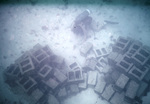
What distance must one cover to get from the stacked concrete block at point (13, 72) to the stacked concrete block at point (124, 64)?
3.68m

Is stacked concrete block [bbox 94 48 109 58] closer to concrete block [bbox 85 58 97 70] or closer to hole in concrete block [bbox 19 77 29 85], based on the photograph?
concrete block [bbox 85 58 97 70]

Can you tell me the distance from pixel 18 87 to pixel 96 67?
3.05 metres

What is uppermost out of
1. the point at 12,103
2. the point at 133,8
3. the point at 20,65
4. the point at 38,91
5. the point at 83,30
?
the point at 133,8

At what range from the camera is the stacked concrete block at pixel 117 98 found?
4.29 m

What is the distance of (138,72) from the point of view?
4.58 m

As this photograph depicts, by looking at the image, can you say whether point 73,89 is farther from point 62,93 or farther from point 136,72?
point 136,72

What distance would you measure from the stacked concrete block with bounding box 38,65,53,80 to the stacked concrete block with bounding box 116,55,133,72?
248 centimetres

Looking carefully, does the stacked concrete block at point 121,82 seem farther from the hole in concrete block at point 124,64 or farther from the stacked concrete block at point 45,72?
the stacked concrete block at point 45,72

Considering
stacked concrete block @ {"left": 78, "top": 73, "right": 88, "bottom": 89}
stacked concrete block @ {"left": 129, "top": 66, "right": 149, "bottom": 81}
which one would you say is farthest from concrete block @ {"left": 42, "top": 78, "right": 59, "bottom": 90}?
stacked concrete block @ {"left": 129, "top": 66, "right": 149, "bottom": 81}

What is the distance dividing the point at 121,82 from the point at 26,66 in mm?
3457

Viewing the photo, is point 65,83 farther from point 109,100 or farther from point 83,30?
point 83,30

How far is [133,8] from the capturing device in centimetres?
663

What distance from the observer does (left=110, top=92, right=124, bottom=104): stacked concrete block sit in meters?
4.29

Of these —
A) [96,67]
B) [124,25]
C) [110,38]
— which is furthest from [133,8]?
[96,67]
